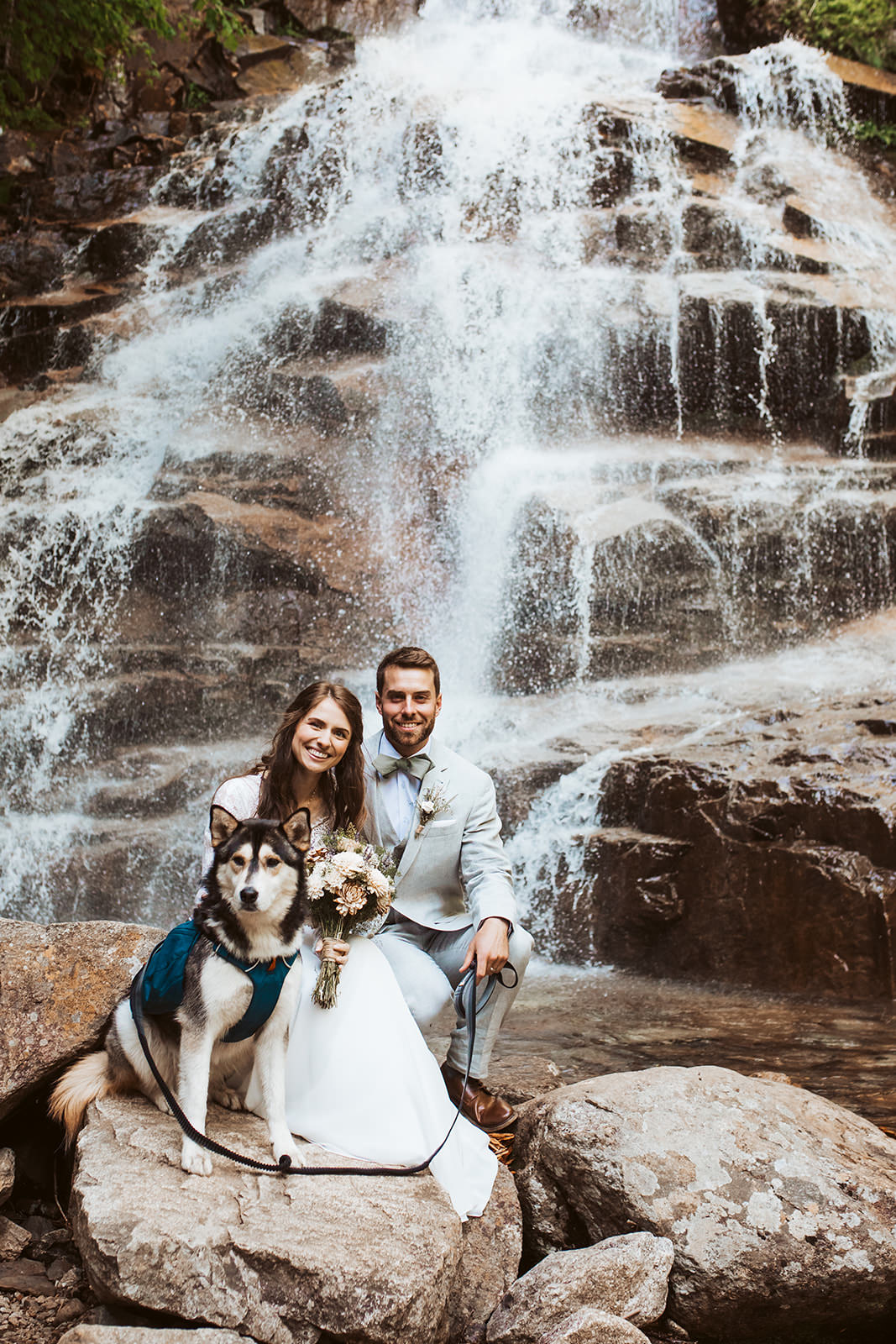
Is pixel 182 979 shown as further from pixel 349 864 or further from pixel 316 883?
pixel 349 864

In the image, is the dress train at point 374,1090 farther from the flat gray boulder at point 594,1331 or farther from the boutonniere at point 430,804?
the boutonniere at point 430,804

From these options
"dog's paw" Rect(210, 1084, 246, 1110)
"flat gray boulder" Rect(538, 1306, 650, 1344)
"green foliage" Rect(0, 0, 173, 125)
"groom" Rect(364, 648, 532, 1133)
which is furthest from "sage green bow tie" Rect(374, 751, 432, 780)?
"green foliage" Rect(0, 0, 173, 125)

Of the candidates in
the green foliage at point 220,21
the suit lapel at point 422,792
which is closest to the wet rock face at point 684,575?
the suit lapel at point 422,792

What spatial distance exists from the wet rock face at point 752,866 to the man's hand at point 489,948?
3562 millimetres

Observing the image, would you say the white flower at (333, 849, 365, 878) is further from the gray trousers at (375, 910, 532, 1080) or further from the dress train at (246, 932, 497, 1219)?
the gray trousers at (375, 910, 532, 1080)

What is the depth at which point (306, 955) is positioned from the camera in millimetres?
3430

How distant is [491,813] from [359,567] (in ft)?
23.3

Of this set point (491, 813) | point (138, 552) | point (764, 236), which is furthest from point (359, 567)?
point (764, 236)

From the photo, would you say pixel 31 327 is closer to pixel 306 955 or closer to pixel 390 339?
pixel 390 339

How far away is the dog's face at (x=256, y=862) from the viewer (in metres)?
2.79

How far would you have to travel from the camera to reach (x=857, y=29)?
16.5 meters

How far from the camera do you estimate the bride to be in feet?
10.2

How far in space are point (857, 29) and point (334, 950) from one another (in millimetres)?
19249

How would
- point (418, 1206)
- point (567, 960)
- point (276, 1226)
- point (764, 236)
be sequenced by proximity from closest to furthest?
point (276, 1226) < point (418, 1206) < point (567, 960) < point (764, 236)
